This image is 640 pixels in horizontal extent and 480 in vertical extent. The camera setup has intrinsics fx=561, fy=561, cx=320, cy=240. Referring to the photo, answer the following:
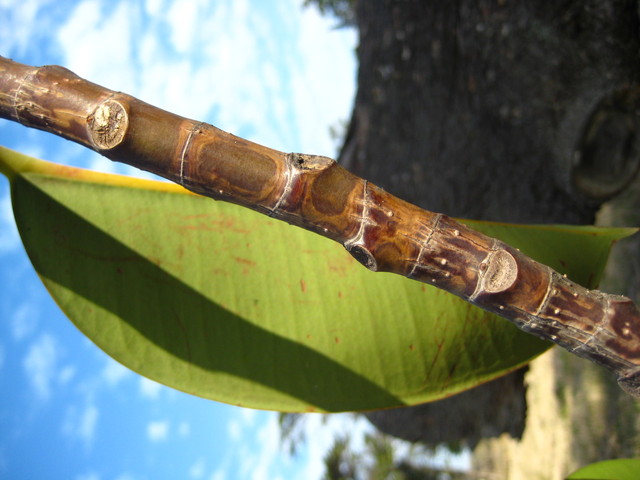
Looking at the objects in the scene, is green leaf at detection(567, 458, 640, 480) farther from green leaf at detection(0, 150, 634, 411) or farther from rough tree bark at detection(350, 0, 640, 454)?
rough tree bark at detection(350, 0, 640, 454)

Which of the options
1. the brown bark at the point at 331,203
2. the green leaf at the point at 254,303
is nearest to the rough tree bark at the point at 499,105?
the green leaf at the point at 254,303

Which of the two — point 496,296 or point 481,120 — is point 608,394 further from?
point 496,296

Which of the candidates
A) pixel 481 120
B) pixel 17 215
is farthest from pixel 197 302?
pixel 481 120

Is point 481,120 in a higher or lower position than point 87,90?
higher

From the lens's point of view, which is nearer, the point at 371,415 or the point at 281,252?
the point at 281,252

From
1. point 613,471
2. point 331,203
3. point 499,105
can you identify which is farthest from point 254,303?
point 499,105

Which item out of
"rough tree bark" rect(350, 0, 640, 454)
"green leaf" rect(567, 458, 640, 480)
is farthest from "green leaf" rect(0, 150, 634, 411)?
"rough tree bark" rect(350, 0, 640, 454)

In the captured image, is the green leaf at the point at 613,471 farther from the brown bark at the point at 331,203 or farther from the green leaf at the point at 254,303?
the brown bark at the point at 331,203
